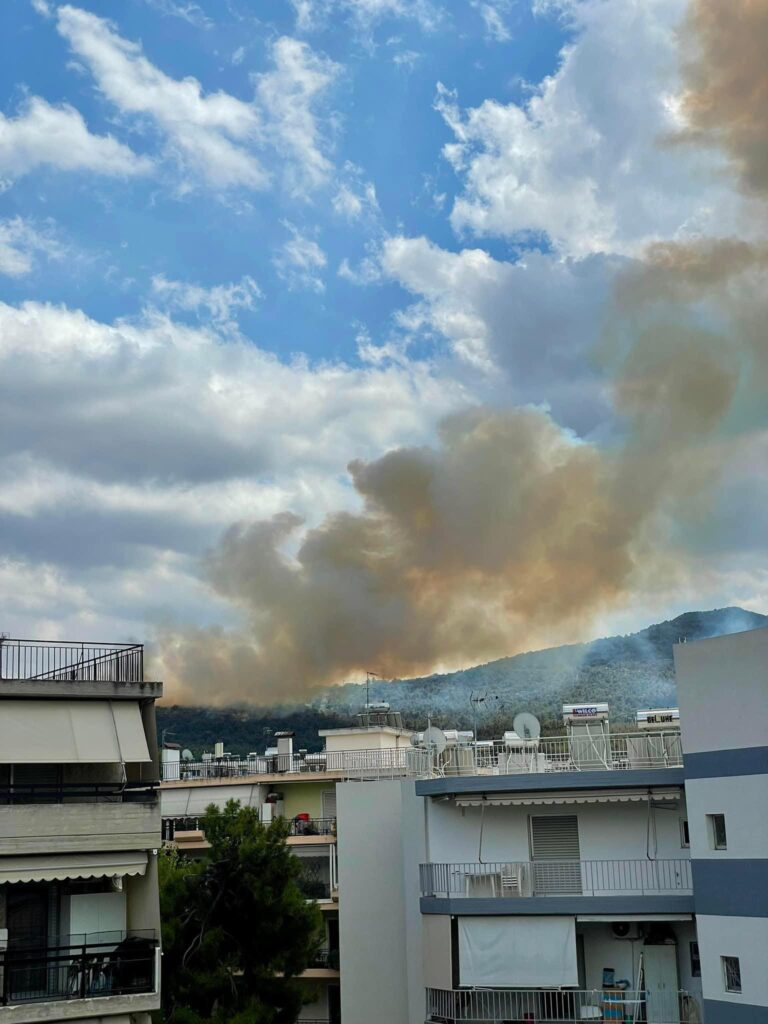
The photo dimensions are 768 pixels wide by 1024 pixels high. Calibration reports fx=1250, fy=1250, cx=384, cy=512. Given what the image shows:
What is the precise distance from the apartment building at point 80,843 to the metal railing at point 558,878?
7.95m

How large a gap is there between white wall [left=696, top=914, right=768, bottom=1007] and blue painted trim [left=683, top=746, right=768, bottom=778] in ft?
10.3

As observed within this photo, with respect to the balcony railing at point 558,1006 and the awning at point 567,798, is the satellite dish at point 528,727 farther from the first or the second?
the balcony railing at point 558,1006

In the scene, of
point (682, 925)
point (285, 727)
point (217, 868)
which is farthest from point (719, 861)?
point (285, 727)

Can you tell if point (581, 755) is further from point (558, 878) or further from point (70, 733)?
point (70, 733)

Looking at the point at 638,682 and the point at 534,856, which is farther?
the point at 638,682

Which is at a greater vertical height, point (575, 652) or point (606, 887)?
point (575, 652)

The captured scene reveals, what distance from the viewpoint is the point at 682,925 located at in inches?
1213

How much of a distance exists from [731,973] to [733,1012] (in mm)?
825

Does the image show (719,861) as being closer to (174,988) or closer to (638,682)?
(174,988)

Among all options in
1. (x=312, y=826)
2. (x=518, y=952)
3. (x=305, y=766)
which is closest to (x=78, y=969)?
(x=518, y=952)

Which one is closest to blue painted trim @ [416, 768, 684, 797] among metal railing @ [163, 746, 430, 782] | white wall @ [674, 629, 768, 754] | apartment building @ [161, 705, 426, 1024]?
white wall @ [674, 629, 768, 754]

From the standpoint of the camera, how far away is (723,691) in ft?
92.5

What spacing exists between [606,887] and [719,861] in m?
4.36

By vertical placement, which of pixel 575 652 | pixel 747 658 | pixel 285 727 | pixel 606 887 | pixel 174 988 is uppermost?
pixel 575 652
